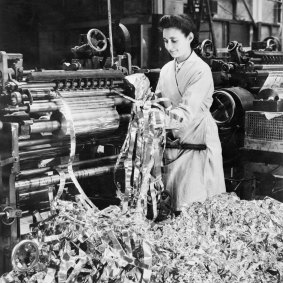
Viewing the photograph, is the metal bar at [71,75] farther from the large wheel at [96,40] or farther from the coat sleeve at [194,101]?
the coat sleeve at [194,101]

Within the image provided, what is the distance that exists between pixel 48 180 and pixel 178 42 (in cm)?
109

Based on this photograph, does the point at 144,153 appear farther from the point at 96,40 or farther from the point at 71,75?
the point at 96,40

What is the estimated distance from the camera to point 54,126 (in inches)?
98.5

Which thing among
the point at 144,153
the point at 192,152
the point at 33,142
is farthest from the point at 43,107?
the point at 192,152

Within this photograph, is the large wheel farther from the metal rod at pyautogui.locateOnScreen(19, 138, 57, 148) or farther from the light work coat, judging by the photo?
the metal rod at pyautogui.locateOnScreen(19, 138, 57, 148)

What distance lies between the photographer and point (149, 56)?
6023mm

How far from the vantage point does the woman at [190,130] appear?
104 inches

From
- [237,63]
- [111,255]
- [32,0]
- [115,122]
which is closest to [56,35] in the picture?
[32,0]

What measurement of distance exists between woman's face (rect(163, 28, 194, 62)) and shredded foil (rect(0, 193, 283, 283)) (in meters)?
1.10

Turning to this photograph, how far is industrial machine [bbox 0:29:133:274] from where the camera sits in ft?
7.46

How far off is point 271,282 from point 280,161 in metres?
1.87

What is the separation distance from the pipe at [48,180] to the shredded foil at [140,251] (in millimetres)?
484

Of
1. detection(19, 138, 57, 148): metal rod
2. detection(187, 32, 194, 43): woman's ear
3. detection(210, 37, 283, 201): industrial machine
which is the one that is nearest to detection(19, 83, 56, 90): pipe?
detection(19, 138, 57, 148): metal rod

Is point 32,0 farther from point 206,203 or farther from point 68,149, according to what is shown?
point 206,203
